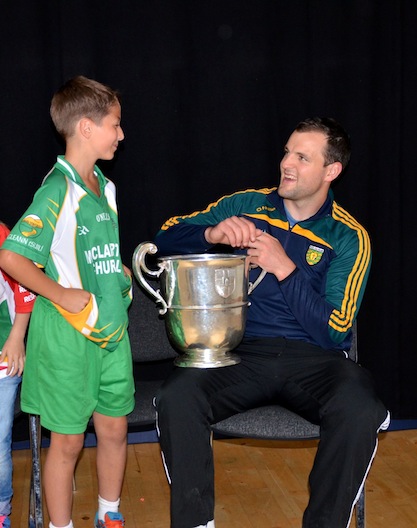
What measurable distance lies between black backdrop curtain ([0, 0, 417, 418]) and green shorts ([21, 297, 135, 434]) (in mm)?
1027

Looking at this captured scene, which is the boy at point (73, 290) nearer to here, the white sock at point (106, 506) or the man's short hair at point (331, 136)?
the white sock at point (106, 506)

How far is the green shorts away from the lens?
2506 millimetres

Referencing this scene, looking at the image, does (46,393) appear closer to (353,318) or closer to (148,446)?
(353,318)

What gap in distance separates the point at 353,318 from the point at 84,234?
1012mm

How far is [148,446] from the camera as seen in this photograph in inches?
149

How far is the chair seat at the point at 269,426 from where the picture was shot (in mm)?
2617

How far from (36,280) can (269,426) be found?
0.91 meters

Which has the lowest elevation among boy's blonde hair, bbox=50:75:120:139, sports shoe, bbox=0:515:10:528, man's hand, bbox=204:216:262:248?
sports shoe, bbox=0:515:10:528

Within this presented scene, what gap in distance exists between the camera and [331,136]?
3045 mm

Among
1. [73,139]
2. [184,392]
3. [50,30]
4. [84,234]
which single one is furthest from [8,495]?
[50,30]

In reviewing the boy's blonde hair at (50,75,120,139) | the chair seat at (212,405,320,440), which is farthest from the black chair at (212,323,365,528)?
the boy's blonde hair at (50,75,120,139)

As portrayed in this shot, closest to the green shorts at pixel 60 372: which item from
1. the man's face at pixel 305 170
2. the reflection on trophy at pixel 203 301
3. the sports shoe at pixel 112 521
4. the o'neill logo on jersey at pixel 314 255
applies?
the reflection on trophy at pixel 203 301

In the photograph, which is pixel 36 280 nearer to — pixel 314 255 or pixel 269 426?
pixel 269 426

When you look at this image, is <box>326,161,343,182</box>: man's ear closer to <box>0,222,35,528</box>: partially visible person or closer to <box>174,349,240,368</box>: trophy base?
<box>174,349,240,368</box>: trophy base
